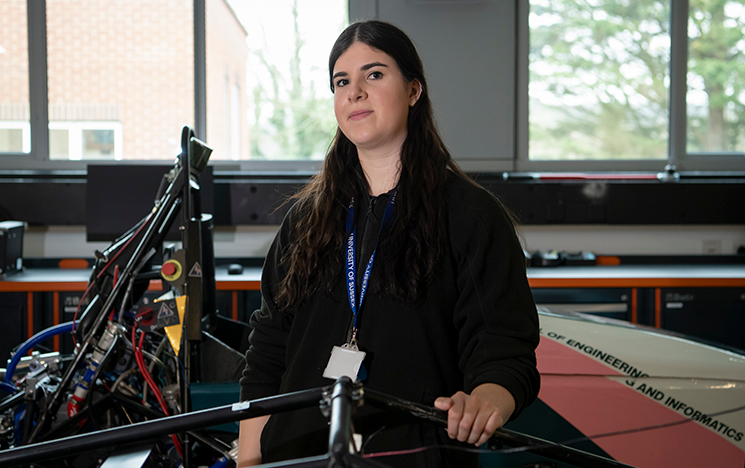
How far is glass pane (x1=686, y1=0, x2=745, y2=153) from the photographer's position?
357 centimetres

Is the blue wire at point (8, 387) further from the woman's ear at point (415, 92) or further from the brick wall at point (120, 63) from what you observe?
the brick wall at point (120, 63)

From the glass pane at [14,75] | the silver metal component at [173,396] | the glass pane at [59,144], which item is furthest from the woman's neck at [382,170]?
the glass pane at [14,75]

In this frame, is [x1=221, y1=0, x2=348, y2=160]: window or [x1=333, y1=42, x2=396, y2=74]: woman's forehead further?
[x1=221, y1=0, x2=348, y2=160]: window

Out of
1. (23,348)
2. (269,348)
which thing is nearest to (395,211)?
(269,348)

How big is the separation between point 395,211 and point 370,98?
0.21 m

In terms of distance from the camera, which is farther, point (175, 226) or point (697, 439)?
point (175, 226)

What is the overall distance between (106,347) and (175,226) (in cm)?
137

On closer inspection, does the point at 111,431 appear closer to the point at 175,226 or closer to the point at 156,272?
the point at 156,272

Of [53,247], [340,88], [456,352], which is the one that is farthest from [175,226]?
[456,352]

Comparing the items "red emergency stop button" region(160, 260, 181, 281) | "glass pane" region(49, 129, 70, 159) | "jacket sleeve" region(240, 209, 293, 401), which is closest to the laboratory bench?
"red emergency stop button" region(160, 260, 181, 281)

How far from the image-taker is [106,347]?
1632 mm

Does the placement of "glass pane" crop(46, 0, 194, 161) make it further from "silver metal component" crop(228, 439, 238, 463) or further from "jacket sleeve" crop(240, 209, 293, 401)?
"jacket sleeve" crop(240, 209, 293, 401)

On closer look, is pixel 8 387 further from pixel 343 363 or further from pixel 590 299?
pixel 590 299

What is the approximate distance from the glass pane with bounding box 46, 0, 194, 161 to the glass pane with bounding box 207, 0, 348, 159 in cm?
19
